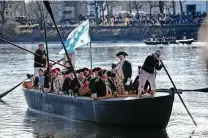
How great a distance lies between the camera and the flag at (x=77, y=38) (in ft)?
111

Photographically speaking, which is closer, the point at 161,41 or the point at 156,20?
the point at 161,41

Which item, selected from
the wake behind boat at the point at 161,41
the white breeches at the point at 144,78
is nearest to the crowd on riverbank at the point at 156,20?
the wake behind boat at the point at 161,41

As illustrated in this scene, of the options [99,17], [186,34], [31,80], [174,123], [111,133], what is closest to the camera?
[111,133]

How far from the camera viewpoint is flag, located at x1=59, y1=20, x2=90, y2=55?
3395cm

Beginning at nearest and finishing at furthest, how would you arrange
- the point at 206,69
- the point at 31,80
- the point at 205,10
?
the point at 31,80, the point at 206,69, the point at 205,10

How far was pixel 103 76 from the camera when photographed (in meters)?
28.1

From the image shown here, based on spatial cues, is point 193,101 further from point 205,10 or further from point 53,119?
point 205,10

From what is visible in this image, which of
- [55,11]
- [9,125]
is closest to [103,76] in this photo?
[9,125]

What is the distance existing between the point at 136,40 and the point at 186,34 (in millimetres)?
8453

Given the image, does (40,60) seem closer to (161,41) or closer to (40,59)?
(40,59)

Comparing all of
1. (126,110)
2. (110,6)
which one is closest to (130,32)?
(110,6)

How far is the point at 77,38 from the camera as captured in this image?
3431 centimetres

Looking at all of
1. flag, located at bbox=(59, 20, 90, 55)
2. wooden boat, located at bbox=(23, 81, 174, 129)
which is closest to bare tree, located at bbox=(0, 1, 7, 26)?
flag, located at bbox=(59, 20, 90, 55)

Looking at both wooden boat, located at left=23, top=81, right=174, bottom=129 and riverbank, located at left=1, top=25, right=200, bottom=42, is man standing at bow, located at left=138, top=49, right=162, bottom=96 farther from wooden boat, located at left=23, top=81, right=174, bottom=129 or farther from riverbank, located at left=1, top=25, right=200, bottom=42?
riverbank, located at left=1, top=25, right=200, bottom=42
